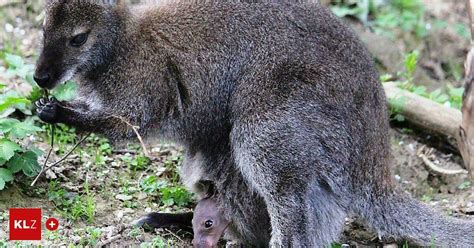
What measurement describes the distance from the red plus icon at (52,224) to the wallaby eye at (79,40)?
1.33 meters

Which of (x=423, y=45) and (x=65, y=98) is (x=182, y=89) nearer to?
(x=65, y=98)

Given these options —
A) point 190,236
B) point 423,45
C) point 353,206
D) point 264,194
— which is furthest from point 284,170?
point 423,45

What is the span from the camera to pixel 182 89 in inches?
250

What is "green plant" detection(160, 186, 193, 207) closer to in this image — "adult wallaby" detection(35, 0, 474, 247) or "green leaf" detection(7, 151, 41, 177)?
"adult wallaby" detection(35, 0, 474, 247)

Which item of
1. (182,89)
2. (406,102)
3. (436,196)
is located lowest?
(436,196)

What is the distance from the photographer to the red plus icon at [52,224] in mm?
6239

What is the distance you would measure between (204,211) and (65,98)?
1.47 meters

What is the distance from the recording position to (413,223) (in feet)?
20.6

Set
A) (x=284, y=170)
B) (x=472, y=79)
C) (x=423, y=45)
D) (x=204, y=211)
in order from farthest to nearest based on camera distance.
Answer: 1. (x=423, y=45)
2. (x=472, y=79)
3. (x=204, y=211)
4. (x=284, y=170)

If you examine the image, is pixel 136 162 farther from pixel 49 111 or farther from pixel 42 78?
pixel 42 78

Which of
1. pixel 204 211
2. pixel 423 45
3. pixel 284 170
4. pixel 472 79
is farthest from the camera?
pixel 423 45

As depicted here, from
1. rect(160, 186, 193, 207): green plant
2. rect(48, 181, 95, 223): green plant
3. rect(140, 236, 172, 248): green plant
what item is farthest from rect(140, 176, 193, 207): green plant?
rect(140, 236, 172, 248): green plant

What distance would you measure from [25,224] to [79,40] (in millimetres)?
1403

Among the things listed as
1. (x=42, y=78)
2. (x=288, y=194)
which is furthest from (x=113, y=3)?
(x=288, y=194)
